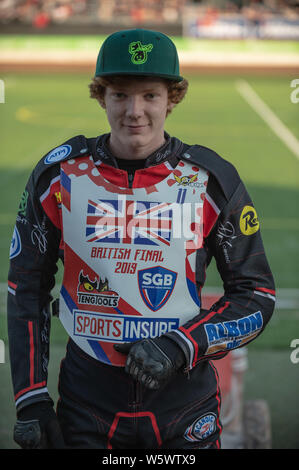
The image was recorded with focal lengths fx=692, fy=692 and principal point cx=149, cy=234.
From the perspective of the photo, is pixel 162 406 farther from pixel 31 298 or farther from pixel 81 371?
pixel 31 298

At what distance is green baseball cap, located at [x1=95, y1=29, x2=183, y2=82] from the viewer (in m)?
2.21

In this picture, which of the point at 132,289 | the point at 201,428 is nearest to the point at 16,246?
the point at 132,289

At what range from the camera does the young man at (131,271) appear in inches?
90.4

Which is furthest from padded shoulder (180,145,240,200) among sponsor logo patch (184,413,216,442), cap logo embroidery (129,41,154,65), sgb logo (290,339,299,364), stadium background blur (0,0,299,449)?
sgb logo (290,339,299,364)

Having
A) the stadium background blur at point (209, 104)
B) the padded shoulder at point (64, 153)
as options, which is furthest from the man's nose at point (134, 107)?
the stadium background blur at point (209, 104)

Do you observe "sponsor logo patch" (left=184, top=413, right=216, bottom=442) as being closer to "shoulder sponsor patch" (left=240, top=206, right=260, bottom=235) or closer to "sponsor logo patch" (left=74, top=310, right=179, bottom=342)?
"sponsor logo patch" (left=74, top=310, right=179, bottom=342)

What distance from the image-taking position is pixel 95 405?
233 cm

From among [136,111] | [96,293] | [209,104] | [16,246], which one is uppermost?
[209,104]

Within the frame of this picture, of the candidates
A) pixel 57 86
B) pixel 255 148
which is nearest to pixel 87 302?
pixel 255 148

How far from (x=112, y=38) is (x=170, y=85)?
9.8 inches

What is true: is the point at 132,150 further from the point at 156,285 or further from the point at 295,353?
the point at 295,353

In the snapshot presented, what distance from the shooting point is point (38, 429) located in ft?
7.45

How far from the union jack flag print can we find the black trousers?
42 centimetres

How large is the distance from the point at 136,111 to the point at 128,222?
0.37 metres
